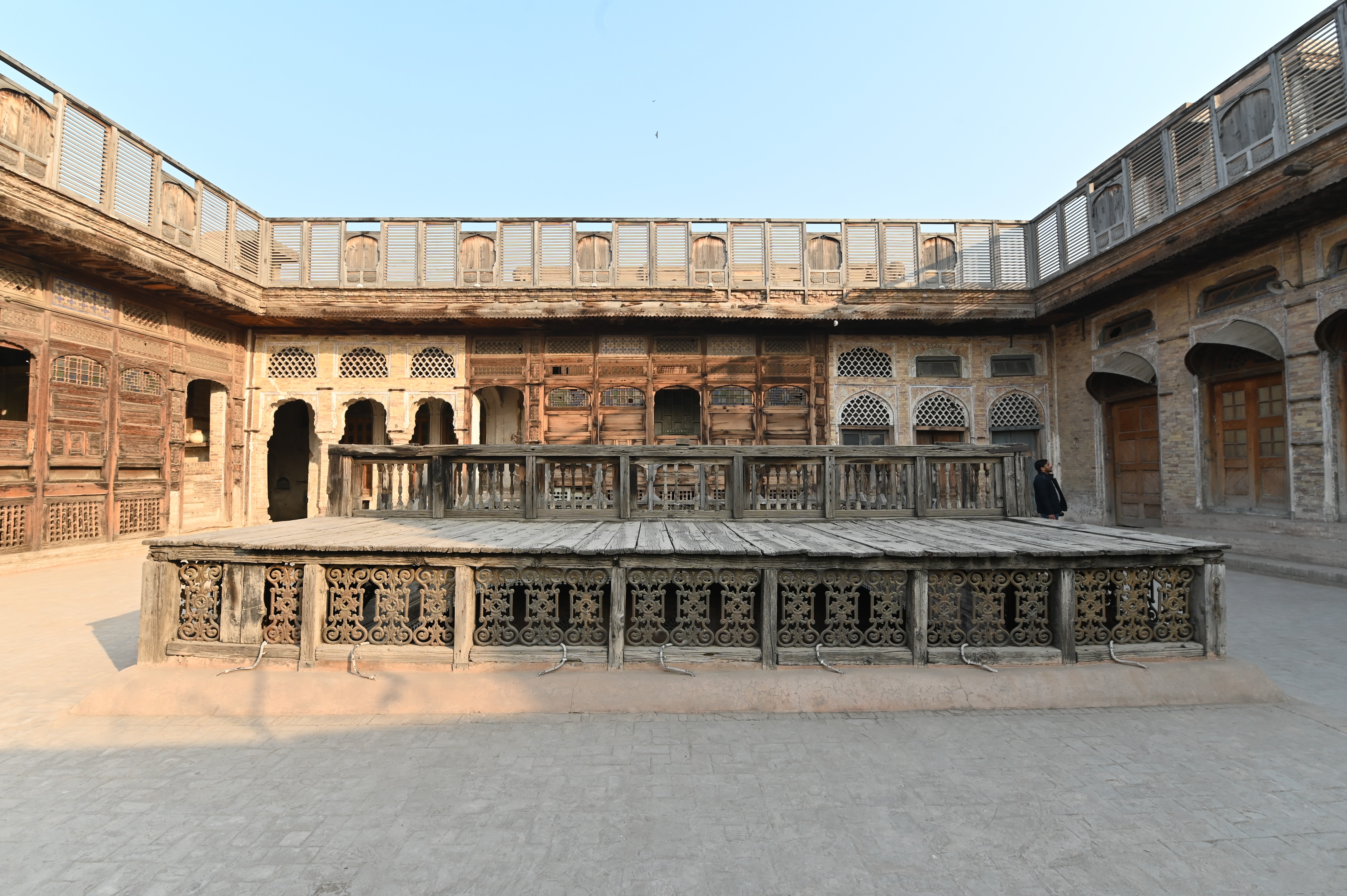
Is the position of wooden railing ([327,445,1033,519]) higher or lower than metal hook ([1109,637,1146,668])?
higher

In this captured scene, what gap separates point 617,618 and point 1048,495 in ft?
25.6

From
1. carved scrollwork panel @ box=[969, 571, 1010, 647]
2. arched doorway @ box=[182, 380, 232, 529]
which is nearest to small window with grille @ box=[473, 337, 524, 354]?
arched doorway @ box=[182, 380, 232, 529]

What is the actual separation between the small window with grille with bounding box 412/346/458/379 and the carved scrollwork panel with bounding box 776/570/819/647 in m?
11.8

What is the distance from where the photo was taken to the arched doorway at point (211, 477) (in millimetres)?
12023

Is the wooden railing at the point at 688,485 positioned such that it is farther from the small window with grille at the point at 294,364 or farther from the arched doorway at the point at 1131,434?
the small window with grille at the point at 294,364

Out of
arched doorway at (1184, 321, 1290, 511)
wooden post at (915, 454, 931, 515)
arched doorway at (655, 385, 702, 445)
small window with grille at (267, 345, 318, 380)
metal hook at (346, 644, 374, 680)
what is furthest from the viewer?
arched doorway at (655, 385, 702, 445)

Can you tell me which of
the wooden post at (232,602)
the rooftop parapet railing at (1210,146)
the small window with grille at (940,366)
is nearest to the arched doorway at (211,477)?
the wooden post at (232,602)

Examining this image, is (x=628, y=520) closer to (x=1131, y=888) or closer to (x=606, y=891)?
(x=606, y=891)

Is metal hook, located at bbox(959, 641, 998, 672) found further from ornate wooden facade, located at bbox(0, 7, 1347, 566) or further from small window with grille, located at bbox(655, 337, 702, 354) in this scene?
small window with grille, located at bbox(655, 337, 702, 354)

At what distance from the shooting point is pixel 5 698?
148 inches

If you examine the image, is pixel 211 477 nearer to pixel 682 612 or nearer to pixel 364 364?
pixel 364 364

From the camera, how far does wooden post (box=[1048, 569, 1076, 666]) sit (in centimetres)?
355

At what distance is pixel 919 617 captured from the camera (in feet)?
11.6

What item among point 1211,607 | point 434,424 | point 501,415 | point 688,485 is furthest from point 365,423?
point 1211,607
